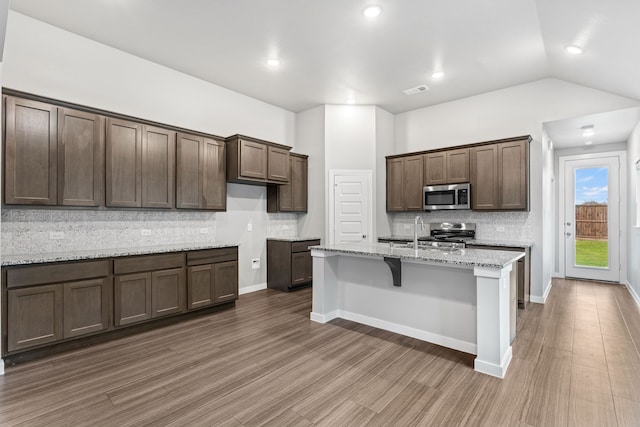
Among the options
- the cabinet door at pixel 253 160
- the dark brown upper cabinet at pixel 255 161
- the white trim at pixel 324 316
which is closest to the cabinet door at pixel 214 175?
the dark brown upper cabinet at pixel 255 161

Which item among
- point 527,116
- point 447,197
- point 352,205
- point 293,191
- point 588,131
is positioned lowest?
point 352,205

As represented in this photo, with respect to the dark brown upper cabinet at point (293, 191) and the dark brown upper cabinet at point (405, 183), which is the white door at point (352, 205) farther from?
the dark brown upper cabinet at point (293, 191)

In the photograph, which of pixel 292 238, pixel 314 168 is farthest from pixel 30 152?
pixel 314 168

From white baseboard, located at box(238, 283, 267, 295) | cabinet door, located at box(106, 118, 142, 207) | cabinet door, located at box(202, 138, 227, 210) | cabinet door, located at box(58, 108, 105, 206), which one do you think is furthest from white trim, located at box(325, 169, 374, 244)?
cabinet door, located at box(58, 108, 105, 206)

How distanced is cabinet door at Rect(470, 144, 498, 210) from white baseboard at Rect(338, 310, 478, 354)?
2.59 metres

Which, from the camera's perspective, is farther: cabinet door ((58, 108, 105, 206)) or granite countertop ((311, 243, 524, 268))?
cabinet door ((58, 108, 105, 206))

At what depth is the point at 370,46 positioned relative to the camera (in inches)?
154

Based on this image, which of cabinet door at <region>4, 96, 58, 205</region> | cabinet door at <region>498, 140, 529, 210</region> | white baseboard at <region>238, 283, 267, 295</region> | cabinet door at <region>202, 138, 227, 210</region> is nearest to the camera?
cabinet door at <region>4, 96, 58, 205</region>

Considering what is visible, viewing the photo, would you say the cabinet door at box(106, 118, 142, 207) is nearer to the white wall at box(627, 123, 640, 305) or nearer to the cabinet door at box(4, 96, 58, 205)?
the cabinet door at box(4, 96, 58, 205)

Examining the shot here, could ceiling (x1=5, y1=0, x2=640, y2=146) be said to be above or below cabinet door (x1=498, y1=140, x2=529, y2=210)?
above

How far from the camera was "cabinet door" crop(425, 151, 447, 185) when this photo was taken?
214 inches

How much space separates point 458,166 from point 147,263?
4.64 metres

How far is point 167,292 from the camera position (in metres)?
3.75

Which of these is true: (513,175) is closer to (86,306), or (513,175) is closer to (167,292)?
(167,292)
